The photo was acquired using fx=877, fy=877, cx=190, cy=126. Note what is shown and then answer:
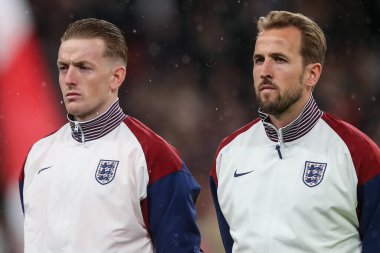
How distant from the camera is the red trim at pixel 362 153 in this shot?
326 cm

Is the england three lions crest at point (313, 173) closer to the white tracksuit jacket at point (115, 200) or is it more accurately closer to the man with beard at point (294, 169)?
the man with beard at point (294, 169)

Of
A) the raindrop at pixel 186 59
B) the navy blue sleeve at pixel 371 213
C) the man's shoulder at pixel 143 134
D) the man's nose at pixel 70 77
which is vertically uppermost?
the raindrop at pixel 186 59

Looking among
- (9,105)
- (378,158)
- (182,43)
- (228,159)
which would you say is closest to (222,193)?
(228,159)

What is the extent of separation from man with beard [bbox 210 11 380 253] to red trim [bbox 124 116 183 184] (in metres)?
0.20

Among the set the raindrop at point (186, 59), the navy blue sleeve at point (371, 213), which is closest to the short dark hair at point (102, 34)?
the navy blue sleeve at point (371, 213)

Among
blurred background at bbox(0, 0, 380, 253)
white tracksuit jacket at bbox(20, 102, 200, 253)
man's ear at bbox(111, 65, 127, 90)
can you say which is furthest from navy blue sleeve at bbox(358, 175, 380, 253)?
blurred background at bbox(0, 0, 380, 253)

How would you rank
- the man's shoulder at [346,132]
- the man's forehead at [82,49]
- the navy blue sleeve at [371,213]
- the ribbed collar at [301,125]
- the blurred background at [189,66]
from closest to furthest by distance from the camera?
the navy blue sleeve at [371,213], the man's shoulder at [346,132], the ribbed collar at [301,125], the man's forehead at [82,49], the blurred background at [189,66]

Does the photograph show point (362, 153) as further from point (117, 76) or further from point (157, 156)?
point (117, 76)

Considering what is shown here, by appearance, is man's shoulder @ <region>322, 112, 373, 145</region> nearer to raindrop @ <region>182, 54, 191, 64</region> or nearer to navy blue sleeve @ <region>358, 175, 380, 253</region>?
navy blue sleeve @ <region>358, 175, 380, 253</region>

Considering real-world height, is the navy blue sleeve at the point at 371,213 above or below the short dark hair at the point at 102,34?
below

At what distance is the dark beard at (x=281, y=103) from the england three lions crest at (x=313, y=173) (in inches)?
9.4

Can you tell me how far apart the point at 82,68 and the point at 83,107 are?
169 millimetres

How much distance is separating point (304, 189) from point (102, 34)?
43.8 inches

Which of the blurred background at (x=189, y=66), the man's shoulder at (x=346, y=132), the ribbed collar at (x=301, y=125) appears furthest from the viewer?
the blurred background at (x=189, y=66)
